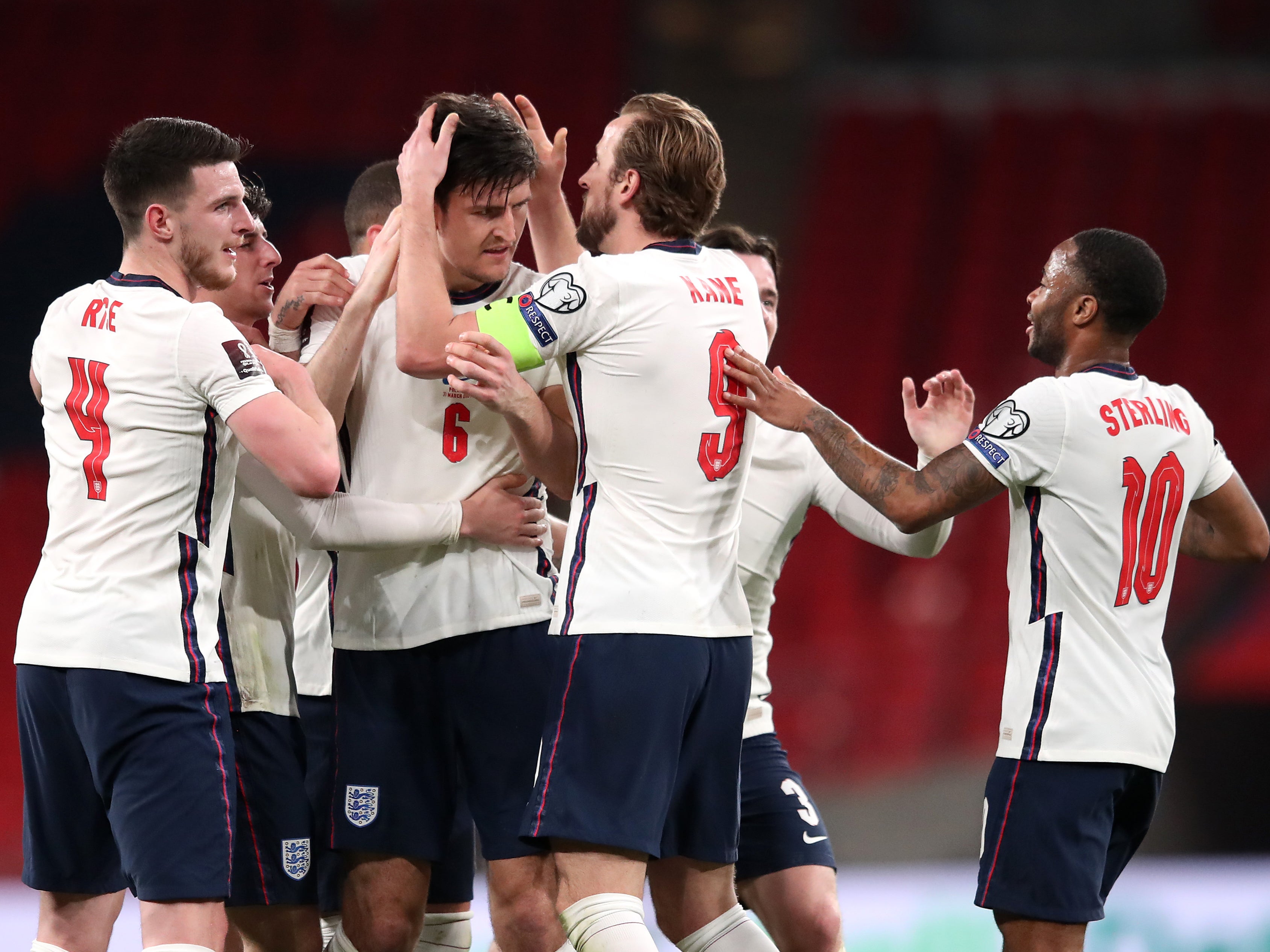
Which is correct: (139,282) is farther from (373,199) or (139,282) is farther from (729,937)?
(729,937)

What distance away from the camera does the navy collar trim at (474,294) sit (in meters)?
3.98

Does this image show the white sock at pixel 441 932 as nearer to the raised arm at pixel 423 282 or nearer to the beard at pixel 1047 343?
the raised arm at pixel 423 282

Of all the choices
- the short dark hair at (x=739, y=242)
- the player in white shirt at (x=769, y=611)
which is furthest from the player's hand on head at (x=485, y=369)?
the short dark hair at (x=739, y=242)

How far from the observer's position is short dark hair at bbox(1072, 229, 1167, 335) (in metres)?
3.74

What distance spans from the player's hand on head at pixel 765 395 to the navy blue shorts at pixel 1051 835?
39.8 inches

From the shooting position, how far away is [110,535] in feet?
11.0

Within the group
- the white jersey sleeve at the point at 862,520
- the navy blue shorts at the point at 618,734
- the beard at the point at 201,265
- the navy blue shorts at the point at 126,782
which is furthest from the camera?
the white jersey sleeve at the point at 862,520

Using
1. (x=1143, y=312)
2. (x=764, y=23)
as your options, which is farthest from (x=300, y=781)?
(x=764, y=23)

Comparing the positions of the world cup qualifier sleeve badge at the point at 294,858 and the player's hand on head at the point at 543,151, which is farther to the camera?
the player's hand on head at the point at 543,151

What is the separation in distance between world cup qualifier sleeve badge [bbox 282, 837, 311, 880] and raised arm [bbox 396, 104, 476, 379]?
52.2 inches

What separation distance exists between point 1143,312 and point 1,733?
7.73m

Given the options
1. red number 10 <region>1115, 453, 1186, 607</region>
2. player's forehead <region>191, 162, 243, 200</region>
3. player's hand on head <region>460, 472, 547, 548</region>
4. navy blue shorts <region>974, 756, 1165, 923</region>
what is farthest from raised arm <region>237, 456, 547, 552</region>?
red number 10 <region>1115, 453, 1186, 607</region>

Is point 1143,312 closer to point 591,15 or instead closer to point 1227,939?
point 1227,939

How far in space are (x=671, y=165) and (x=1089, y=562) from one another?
1.43 metres
